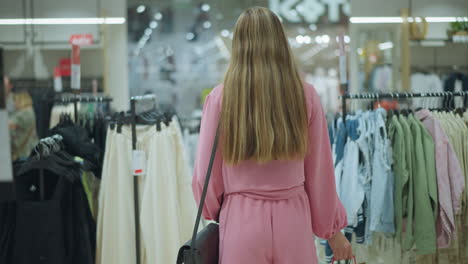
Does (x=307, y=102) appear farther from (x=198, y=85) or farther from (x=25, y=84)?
(x=25, y=84)

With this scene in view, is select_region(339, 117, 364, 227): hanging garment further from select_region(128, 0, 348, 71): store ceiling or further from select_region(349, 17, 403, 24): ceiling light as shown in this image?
select_region(349, 17, 403, 24): ceiling light

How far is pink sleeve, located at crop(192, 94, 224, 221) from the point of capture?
1662mm

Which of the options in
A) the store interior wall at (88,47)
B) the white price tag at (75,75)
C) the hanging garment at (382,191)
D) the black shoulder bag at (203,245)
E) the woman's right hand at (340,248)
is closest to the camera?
the black shoulder bag at (203,245)

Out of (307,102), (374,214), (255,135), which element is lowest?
(374,214)

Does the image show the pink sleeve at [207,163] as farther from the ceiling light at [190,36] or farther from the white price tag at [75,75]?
the ceiling light at [190,36]

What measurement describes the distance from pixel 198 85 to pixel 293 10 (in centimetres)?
142

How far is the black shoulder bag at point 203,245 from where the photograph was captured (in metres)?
1.56

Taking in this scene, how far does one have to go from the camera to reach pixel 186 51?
5707 millimetres

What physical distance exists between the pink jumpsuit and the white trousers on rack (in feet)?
2.31

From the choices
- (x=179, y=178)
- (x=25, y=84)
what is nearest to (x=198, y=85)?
(x=25, y=84)

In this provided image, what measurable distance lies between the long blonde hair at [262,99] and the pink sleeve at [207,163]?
47 mm

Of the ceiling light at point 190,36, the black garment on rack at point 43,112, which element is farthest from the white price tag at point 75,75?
the ceiling light at point 190,36

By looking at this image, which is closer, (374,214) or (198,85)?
(374,214)

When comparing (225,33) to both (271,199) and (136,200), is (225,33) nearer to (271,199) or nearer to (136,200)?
(136,200)
